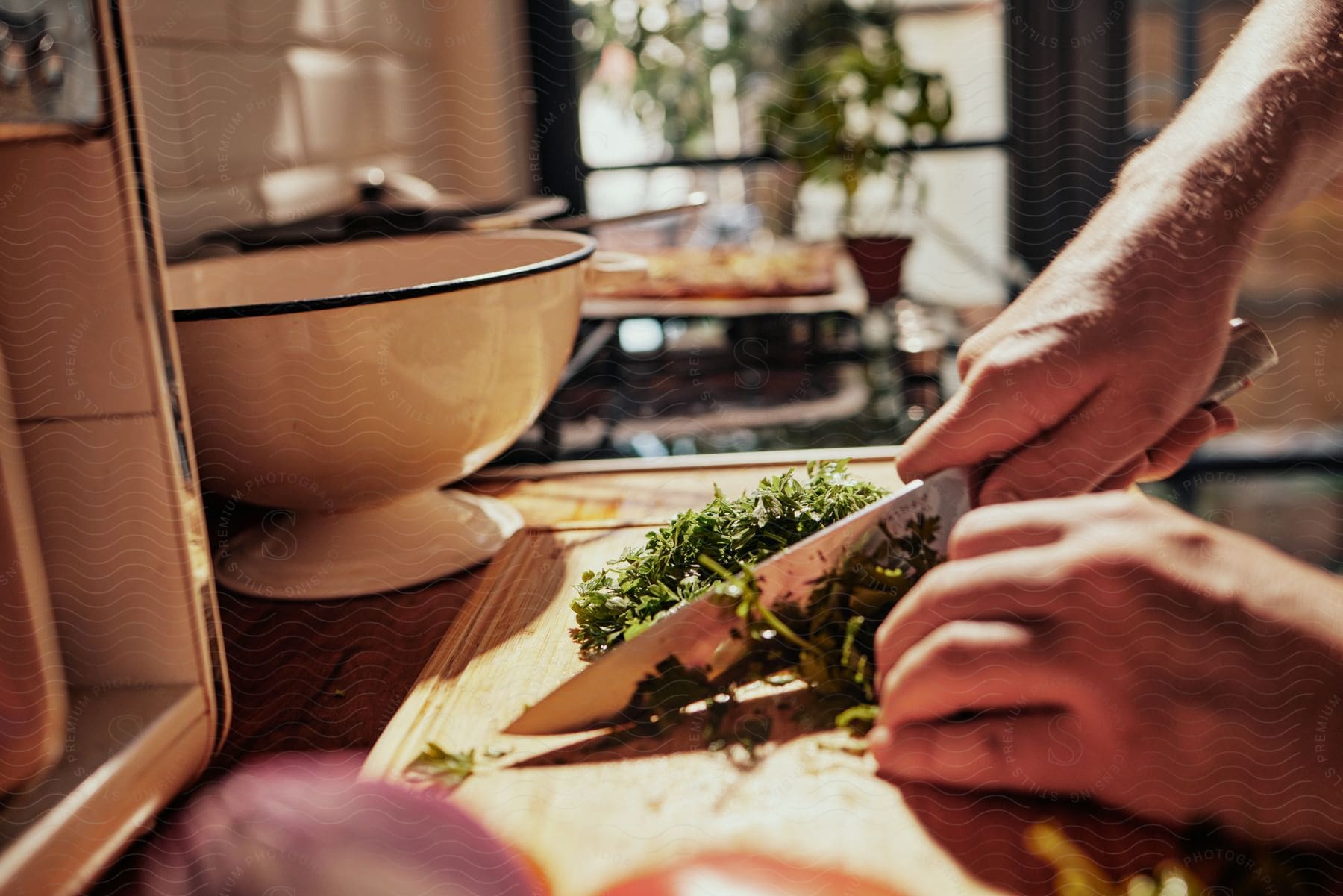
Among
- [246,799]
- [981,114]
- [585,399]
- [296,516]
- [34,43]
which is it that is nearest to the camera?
[34,43]

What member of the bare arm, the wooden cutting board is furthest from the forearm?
the wooden cutting board

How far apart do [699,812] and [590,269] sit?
1.13ft

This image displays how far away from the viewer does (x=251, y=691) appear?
442mm

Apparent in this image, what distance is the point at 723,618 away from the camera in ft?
1.30

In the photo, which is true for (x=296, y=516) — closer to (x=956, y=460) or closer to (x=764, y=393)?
(x=956, y=460)

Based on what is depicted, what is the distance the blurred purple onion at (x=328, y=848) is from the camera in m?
0.31

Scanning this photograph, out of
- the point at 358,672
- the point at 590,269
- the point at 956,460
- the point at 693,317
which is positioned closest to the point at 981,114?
the point at 693,317

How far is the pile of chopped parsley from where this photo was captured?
39 centimetres

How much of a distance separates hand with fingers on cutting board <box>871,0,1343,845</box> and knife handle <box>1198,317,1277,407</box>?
41mm

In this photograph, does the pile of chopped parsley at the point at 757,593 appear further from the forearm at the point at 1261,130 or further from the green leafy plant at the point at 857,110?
the green leafy plant at the point at 857,110

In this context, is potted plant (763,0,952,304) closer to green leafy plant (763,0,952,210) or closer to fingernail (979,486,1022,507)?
green leafy plant (763,0,952,210)

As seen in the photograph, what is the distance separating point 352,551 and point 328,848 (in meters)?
0.21

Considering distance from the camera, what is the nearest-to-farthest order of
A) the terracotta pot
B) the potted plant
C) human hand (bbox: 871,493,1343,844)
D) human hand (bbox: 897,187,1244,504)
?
human hand (bbox: 871,493,1343,844) < human hand (bbox: 897,187,1244,504) < the terracotta pot < the potted plant

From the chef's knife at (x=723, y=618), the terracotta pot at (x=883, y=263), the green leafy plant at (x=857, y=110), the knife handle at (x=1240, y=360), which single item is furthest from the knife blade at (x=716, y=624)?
the green leafy plant at (x=857, y=110)
